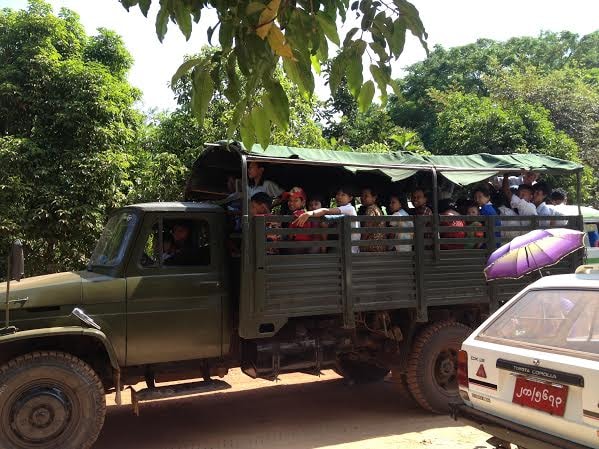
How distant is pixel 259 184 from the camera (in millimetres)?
6316

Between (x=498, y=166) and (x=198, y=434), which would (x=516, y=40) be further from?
(x=198, y=434)

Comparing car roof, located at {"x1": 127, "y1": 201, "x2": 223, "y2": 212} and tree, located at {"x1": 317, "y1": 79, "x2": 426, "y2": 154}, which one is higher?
tree, located at {"x1": 317, "y1": 79, "x2": 426, "y2": 154}

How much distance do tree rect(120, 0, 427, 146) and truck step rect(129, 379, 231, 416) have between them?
3.29 m

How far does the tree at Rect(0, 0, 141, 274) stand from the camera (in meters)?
7.86

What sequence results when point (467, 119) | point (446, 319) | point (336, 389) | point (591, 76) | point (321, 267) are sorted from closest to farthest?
point (321, 267) < point (446, 319) < point (336, 389) < point (467, 119) < point (591, 76)

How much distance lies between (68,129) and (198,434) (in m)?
5.25

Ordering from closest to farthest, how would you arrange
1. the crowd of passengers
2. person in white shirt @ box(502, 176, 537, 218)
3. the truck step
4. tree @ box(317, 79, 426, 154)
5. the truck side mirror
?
the truck side mirror → the truck step → the crowd of passengers → person in white shirt @ box(502, 176, 537, 218) → tree @ box(317, 79, 426, 154)

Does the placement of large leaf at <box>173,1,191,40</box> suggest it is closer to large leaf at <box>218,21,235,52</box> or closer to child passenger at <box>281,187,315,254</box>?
large leaf at <box>218,21,235,52</box>

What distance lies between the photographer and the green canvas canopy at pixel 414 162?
5.30 meters

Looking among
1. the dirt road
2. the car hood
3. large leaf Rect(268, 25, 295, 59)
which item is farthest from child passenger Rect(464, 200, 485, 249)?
large leaf Rect(268, 25, 295, 59)

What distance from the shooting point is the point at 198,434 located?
5250 millimetres

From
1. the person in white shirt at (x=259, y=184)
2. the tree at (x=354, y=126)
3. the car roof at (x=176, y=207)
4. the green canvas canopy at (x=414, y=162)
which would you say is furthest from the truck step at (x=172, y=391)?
the tree at (x=354, y=126)

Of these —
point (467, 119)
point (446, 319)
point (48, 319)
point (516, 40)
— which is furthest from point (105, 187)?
point (516, 40)

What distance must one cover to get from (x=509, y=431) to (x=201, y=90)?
275 cm
